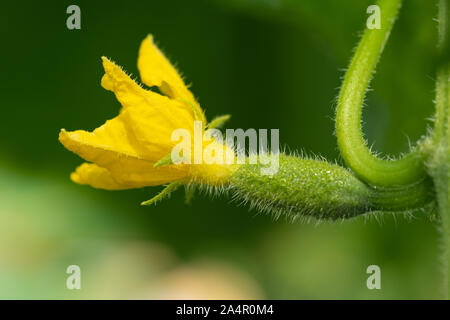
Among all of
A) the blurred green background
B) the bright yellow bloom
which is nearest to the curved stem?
the bright yellow bloom

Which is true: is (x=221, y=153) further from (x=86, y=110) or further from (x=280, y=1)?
(x=86, y=110)

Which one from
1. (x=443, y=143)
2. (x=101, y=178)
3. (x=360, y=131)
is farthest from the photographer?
(x=101, y=178)

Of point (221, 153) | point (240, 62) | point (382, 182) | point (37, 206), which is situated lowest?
point (382, 182)

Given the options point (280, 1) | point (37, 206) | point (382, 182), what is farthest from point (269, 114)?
point (382, 182)

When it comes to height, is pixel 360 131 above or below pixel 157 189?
below

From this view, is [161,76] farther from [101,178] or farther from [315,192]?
[315,192]

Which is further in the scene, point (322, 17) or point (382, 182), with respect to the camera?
point (322, 17)

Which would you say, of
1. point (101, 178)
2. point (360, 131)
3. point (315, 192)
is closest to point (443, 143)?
point (360, 131)
